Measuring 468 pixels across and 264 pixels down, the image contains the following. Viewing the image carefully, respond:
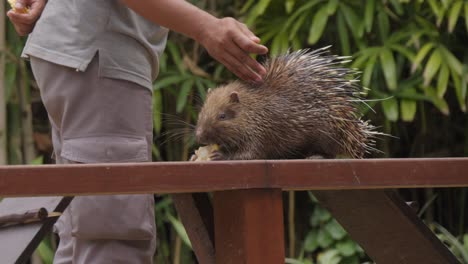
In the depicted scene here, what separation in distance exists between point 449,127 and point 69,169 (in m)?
2.97

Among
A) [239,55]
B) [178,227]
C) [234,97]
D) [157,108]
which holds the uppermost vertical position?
[239,55]

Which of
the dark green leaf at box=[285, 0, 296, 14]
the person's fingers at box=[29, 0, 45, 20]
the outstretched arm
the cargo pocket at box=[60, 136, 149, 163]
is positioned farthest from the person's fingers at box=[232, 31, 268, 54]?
the dark green leaf at box=[285, 0, 296, 14]

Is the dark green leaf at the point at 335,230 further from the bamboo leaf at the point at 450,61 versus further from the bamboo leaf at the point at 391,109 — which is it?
the bamboo leaf at the point at 450,61

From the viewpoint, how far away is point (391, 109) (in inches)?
133

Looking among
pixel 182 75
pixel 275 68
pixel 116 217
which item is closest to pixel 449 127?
pixel 182 75

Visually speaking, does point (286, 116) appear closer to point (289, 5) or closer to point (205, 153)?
point (205, 153)

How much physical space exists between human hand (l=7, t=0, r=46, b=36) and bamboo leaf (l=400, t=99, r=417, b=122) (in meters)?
1.71

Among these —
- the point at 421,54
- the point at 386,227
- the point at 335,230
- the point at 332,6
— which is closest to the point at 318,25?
the point at 332,6

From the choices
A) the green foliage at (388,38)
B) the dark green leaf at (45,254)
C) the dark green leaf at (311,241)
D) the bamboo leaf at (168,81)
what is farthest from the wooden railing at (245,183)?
the dark green leaf at (311,241)

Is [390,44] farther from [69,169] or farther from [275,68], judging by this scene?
[69,169]

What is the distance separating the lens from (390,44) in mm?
3492

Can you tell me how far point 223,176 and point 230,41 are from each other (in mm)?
349

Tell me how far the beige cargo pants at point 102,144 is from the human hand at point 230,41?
1.00 ft

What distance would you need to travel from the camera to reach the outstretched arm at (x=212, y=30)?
1649 mm
